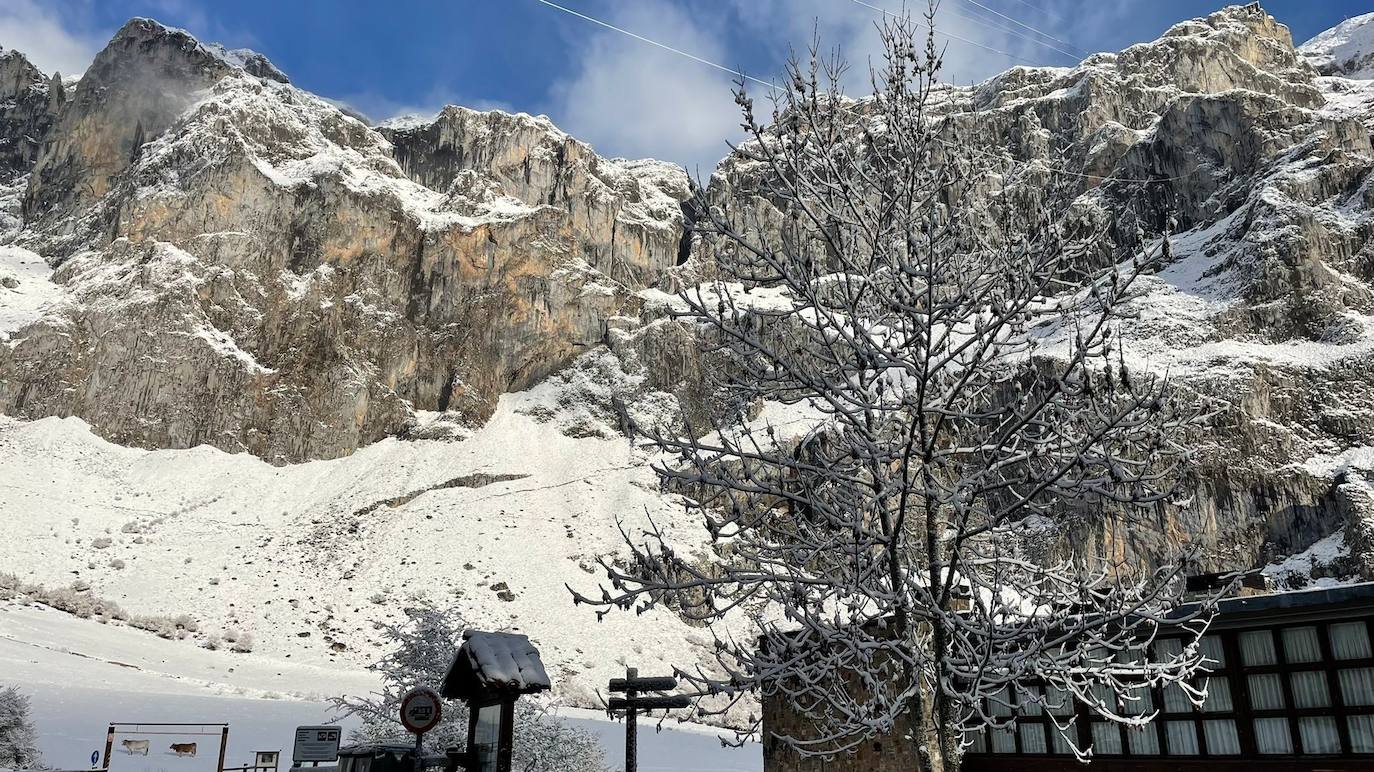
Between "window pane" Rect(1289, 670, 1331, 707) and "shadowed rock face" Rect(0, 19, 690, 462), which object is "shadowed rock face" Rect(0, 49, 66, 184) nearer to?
"shadowed rock face" Rect(0, 19, 690, 462)

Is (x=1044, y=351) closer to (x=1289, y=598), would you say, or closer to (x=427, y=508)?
(x=427, y=508)

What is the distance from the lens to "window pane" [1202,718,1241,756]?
12406 millimetres

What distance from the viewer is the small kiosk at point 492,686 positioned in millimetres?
7812

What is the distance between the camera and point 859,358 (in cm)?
549

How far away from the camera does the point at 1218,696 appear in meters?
12.6

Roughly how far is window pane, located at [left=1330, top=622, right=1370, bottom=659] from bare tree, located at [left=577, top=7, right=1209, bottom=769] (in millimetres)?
7938

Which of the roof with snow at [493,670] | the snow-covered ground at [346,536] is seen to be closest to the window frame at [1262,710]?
the roof with snow at [493,670]

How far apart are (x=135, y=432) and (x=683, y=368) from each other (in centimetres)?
4784

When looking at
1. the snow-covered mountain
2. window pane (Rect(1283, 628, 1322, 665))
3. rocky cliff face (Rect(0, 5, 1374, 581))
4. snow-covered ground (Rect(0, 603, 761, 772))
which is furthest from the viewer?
rocky cliff face (Rect(0, 5, 1374, 581))

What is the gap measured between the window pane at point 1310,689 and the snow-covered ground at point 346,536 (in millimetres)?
28741

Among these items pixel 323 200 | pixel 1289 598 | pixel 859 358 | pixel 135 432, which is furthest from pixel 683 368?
pixel 859 358

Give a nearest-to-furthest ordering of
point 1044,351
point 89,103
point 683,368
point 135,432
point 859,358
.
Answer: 1. point 859,358
2. point 135,432
3. point 1044,351
4. point 683,368
5. point 89,103

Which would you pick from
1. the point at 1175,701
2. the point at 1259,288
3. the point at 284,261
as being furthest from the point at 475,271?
the point at 1175,701

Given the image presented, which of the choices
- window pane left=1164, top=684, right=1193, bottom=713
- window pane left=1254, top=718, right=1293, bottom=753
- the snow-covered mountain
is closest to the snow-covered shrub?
window pane left=1164, top=684, right=1193, bottom=713
